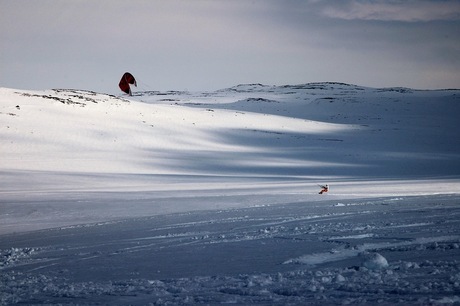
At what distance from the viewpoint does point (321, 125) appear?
38.2 metres

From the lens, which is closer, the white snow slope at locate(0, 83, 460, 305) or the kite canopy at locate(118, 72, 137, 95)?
the white snow slope at locate(0, 83, 460, 305)

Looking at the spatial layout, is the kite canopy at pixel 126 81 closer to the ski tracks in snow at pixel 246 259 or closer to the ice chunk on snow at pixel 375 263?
the ski tracks in snow at pixel 246 259

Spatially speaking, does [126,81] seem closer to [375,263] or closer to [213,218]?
[213,218]

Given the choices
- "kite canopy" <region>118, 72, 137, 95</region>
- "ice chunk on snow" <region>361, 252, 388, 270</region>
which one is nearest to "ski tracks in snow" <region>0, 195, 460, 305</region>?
"ice chunk on snow" <region>361, 252, 388, 270</region>

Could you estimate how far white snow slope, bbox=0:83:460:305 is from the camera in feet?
17.4

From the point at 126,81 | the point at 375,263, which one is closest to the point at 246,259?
the point at 375,263

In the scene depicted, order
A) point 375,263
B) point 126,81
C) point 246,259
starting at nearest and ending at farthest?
point 375,263
point 246,259
point 126,81

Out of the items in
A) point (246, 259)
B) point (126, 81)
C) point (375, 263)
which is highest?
point (126, 81)

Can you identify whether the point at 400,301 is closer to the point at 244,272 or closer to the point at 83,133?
the point at 244,272

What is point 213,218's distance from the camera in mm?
10031

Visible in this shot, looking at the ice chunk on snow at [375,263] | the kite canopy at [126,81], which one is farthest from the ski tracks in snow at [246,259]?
the kite canopy at [126,81]

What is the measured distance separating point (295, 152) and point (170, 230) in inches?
766

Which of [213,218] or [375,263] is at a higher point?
[375,263]

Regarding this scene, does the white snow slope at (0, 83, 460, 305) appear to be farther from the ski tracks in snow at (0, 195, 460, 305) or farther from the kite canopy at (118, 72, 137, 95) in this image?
the kite canopy at (118, 72, 137, 95)
